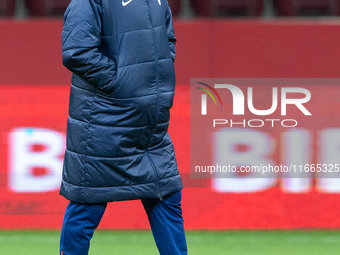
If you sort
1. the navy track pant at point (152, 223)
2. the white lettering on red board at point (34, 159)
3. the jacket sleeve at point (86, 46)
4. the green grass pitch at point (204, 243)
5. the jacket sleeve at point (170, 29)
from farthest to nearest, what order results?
the white lettering on red board at point (34, 159)
the green grass pitch at point (204, 243)
the jacket sleeve at point (170, 29)
the navy track pant at point (152, 223)
the jacket sleeve at point (86, 46)

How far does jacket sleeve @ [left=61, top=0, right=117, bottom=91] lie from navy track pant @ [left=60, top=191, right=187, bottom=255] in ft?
1.44

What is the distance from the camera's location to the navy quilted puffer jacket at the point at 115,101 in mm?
1956

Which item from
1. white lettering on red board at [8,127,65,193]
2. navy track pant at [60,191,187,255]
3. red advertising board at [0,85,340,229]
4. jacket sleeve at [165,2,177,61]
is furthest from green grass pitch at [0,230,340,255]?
jacket sleeve at [165,2,177,61]

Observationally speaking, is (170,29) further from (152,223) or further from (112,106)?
(152,223)

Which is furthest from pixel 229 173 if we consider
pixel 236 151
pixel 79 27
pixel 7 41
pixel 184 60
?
pixel 79 27

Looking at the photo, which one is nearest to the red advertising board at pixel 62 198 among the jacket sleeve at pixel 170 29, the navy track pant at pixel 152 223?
the jacket sleeve at pixel 170 29

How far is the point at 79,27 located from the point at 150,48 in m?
0.25

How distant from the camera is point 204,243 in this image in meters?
3.24

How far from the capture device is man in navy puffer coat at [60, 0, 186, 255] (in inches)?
76.7

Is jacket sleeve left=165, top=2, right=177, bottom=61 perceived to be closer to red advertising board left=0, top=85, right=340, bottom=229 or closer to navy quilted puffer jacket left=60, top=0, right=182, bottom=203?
navy quilted puffer jacket left=60, top=0, right=182, bottom=203

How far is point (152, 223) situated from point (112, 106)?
0.47m

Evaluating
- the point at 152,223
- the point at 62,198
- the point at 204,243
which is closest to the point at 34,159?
the point at 62,198

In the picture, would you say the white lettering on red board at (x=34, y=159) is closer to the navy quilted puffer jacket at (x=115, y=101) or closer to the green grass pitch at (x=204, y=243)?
the green grass pitch at (x=204, y=243)

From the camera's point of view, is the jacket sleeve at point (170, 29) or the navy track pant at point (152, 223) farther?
the jacket sleeve at point (170, 29)
